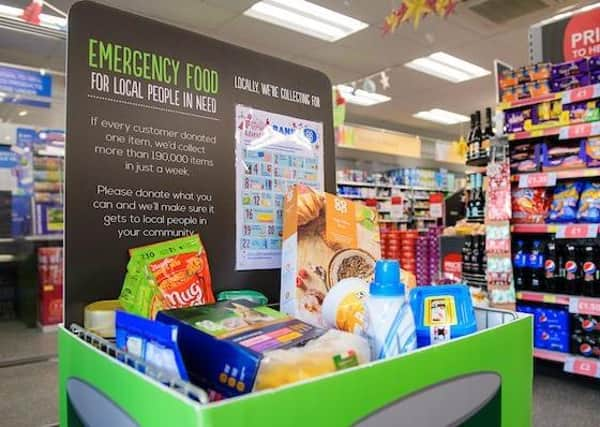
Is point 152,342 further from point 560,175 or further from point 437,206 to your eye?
point 437,206

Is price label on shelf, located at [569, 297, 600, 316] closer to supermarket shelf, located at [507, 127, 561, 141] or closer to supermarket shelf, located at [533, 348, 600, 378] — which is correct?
supermarket shelf, located at [533, 348, 600, 378]

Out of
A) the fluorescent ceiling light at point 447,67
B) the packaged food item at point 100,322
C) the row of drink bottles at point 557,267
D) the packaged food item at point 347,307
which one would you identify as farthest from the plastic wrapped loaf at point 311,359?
the fluorescent ceiling light at point 447,67

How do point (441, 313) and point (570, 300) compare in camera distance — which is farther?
point (570, 300)

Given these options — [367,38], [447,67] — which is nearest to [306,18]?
[367,38]

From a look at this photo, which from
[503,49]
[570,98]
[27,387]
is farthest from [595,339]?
[503,49]

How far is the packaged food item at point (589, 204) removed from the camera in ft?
8.73

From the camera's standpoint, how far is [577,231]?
2.66m

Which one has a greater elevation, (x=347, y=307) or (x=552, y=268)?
(x=347, y=307)

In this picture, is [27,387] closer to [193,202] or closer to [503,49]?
[193,202]

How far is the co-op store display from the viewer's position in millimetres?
528

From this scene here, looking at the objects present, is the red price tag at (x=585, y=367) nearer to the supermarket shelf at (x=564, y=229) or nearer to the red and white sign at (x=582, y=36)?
the supermarket shelf at (x=564, y=229)

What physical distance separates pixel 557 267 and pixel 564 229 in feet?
0.82

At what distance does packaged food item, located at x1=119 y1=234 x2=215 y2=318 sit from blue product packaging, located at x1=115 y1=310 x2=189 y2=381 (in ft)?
0.54

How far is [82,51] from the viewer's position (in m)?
0.84
